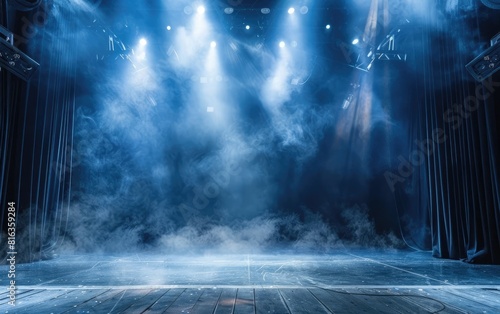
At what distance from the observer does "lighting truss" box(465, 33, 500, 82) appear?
3463 millimetres

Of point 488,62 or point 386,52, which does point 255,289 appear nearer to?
point 488,62

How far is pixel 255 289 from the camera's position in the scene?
2379mm

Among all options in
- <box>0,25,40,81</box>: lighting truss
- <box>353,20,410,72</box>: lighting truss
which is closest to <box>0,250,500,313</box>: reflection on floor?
<box>0,25,40,81</box>: lighting truss

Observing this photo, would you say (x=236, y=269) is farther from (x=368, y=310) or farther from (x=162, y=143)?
(x=162, y=143)

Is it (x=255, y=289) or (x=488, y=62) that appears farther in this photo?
(x=488, y=62)

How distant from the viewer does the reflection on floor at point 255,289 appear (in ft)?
6.30

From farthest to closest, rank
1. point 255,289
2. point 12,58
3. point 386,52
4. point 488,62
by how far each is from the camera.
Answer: point 386,52 < point 488,62 < point 12,58 < point 255,289

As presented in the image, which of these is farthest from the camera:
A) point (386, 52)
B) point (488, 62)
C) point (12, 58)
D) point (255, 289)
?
point (386, 52)

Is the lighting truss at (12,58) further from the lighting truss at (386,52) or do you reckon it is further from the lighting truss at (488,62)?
the lighting truss at (386,52)

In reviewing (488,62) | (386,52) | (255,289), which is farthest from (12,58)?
(386,52)

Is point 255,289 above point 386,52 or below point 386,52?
below

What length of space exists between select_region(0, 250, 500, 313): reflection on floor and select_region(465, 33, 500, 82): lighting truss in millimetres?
2328

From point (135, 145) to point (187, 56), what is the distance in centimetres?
228

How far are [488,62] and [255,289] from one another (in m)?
3.77
